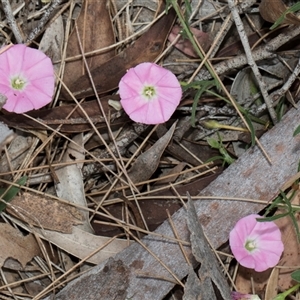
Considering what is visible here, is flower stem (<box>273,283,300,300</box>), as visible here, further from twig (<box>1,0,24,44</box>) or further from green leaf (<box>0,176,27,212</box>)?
twig (<box>1,0,24,44</box>)

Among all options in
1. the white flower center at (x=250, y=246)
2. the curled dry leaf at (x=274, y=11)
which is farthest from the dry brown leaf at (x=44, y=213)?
the curled dry leaf at (x=274, y=11)

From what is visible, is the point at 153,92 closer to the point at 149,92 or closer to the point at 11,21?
the point at 149,92

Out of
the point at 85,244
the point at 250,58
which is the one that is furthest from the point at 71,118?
the point at 250,58

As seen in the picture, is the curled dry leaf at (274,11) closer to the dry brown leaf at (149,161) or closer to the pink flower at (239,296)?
the dry brown leaf at (149,161)

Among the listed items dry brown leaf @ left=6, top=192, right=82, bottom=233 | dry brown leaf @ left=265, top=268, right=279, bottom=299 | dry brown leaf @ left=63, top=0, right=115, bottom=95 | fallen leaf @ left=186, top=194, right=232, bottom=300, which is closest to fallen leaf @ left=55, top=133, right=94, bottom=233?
dry brown leaf @ left=6, top=192, right=82, bottom=233

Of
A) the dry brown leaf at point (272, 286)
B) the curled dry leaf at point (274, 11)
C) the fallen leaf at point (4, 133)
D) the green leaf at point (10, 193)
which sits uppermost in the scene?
the curled dry leaf at point (274, 11)

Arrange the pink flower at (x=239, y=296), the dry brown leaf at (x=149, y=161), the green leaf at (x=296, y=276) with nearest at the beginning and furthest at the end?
the green leaf at (x=296, y=276)
the pink flower at (x=239, y=296)
the dry brown leaf at (x=149, y=161)
